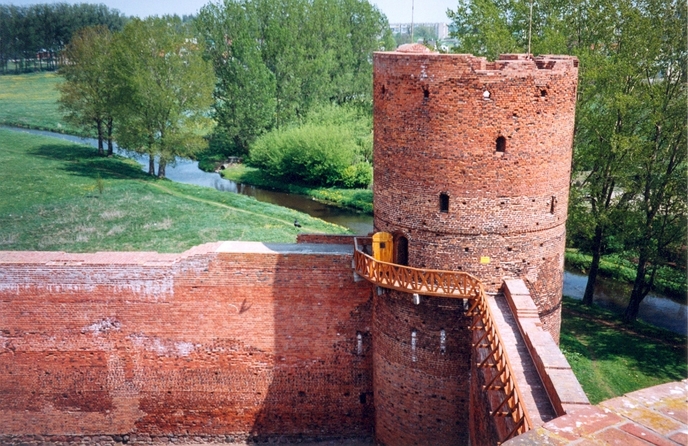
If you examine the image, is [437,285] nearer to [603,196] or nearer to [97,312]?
[97,312]

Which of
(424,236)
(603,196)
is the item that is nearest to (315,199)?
(603,196)

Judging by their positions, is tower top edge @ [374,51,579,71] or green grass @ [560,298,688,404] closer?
tower top edge @ [374,51,579,71]

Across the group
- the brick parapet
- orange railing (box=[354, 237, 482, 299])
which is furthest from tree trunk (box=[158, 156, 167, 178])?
the brick parapet

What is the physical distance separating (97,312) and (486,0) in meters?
21.4

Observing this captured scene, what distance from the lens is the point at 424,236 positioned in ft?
45.1

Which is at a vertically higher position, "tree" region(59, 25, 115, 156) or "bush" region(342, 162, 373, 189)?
"tree" region(59, 25, 115, 156)

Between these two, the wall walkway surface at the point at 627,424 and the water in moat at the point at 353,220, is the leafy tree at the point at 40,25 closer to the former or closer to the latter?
the water in moat at the point at 353,220

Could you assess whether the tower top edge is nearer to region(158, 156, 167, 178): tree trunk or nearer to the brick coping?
the brick coping

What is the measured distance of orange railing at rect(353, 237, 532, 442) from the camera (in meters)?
11.0

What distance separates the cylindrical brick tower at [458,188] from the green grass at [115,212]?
14498 mm

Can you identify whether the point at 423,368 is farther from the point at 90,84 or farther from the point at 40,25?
the point at 40,25

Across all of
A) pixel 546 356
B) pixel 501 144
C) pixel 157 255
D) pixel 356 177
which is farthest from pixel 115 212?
pixel 546 356

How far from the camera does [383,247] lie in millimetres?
14398

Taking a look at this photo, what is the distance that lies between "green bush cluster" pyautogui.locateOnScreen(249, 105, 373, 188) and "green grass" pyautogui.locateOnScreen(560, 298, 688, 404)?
2214 centimetres
